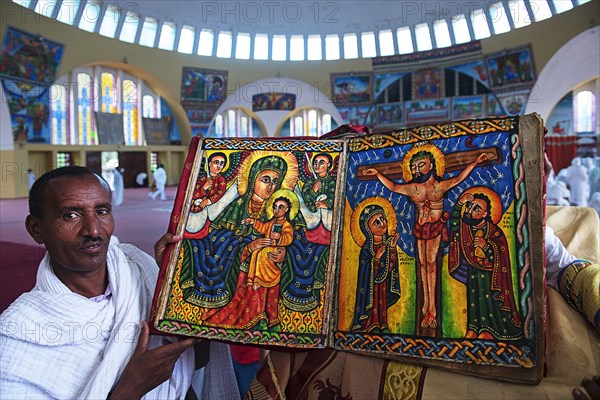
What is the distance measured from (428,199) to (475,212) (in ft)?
0.62

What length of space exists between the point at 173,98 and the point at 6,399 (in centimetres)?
2763

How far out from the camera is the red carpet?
5403 millimetres

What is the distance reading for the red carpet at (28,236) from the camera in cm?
540

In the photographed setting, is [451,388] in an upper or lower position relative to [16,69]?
lower

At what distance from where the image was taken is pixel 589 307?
69.9 inches

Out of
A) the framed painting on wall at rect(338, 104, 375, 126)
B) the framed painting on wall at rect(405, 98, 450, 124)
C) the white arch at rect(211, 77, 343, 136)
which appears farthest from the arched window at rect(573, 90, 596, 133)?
the white arch at rect(211, 77, 343, 136)

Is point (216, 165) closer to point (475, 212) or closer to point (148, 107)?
point (475, 212)

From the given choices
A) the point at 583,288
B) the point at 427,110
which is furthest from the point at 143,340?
the point at 427,110

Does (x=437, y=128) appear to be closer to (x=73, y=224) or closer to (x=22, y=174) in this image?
(x=73, y=224)

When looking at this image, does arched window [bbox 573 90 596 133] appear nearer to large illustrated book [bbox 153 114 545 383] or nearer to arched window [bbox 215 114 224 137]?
arched window [bbox 215 114 224 137]

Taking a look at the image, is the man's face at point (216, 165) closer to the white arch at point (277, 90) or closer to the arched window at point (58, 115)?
the arched window at point (58, 115)

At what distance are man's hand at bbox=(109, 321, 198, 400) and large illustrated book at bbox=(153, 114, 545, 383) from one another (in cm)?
11

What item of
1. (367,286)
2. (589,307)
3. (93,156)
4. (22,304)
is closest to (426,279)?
(367,286)

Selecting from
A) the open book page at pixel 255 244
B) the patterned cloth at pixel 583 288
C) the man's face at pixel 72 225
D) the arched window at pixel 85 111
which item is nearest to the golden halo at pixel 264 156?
the open book page at pixel 255 244
